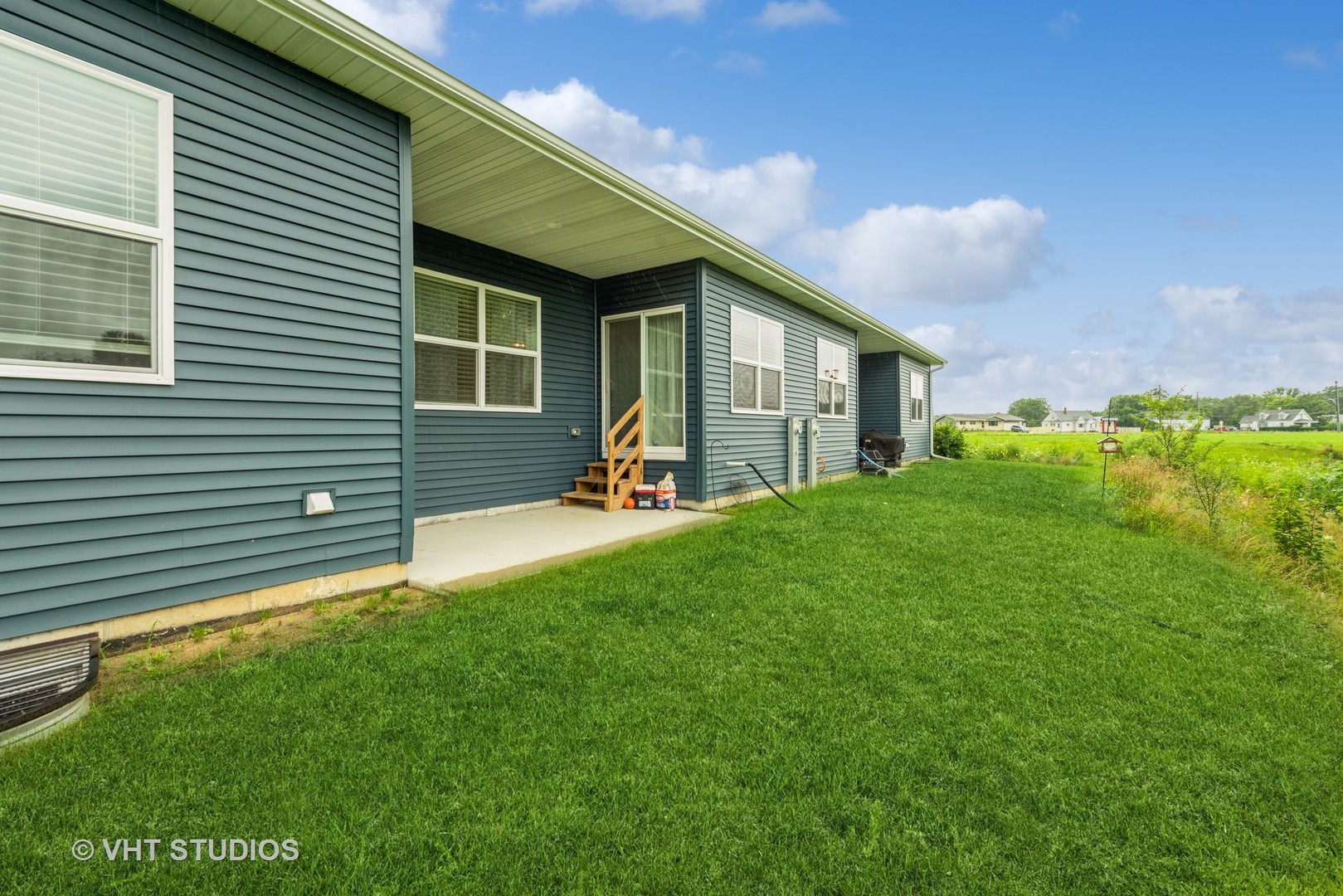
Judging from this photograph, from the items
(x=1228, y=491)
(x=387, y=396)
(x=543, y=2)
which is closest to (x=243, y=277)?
(x=387, y=396)

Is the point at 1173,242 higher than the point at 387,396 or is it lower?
higher

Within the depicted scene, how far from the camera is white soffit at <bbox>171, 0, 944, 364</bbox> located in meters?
3.19

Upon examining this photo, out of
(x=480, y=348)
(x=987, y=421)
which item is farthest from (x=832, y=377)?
(x=987, y=421)

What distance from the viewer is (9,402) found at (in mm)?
2457

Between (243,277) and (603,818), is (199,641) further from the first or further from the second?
(603,818)

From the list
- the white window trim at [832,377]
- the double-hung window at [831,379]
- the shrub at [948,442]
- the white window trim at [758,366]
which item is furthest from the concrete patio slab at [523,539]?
the shrub at [948,442]

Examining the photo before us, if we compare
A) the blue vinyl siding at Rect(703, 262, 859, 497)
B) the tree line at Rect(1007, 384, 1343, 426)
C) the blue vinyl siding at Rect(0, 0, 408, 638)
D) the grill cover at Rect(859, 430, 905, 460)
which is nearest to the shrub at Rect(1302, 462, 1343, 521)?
the tree line at Rect(1007, 384, 1343, 426)

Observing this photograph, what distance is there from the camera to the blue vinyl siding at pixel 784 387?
7219 millimetres

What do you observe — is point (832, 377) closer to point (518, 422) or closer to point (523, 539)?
point (518, 422)

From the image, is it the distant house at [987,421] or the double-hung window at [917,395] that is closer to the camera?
the double-hung window at [917,395]

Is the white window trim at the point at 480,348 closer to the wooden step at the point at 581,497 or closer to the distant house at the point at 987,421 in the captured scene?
the wooden step at the point at 581,497

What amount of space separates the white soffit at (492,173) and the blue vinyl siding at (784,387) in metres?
0.38

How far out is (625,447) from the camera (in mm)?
7539

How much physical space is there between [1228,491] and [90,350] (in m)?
10.9
